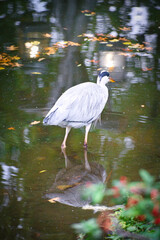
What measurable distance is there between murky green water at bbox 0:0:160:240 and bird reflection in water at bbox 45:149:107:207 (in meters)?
0.01

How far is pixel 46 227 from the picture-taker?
13.3 ft

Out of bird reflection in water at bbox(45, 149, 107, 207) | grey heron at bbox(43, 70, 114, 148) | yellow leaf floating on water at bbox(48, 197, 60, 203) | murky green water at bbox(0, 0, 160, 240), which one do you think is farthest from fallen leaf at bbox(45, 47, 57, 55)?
yellow leaf floating on water at bbox(48, 197, 60, 203)

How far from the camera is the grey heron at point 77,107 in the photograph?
5.59m

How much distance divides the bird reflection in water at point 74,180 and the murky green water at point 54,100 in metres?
0.01

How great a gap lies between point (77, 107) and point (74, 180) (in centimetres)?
129

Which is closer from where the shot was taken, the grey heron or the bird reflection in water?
the bird reflection in water

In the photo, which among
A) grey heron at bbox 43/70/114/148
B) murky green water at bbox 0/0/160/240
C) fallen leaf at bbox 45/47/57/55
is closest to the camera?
murky green water at bbox 0/0/160/240

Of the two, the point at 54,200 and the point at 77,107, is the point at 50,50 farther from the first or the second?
the point at 54,200

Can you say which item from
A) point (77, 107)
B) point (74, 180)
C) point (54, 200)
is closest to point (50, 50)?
point (77, 107)

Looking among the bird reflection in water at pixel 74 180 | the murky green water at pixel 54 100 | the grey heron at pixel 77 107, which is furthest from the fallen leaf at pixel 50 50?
the bird reflection in water at pixel 74 180

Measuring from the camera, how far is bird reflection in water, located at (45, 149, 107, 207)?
14.9 feet

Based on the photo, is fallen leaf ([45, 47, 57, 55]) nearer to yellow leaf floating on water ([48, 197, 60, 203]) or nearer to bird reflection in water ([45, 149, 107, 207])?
bird reflection in water ([45, 149, 107, 207])

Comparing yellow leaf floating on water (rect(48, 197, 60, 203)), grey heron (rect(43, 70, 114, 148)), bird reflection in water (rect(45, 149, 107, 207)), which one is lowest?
bird reflection in water (rect(45, 149, 107, 207))

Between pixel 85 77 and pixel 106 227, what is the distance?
203 inches
